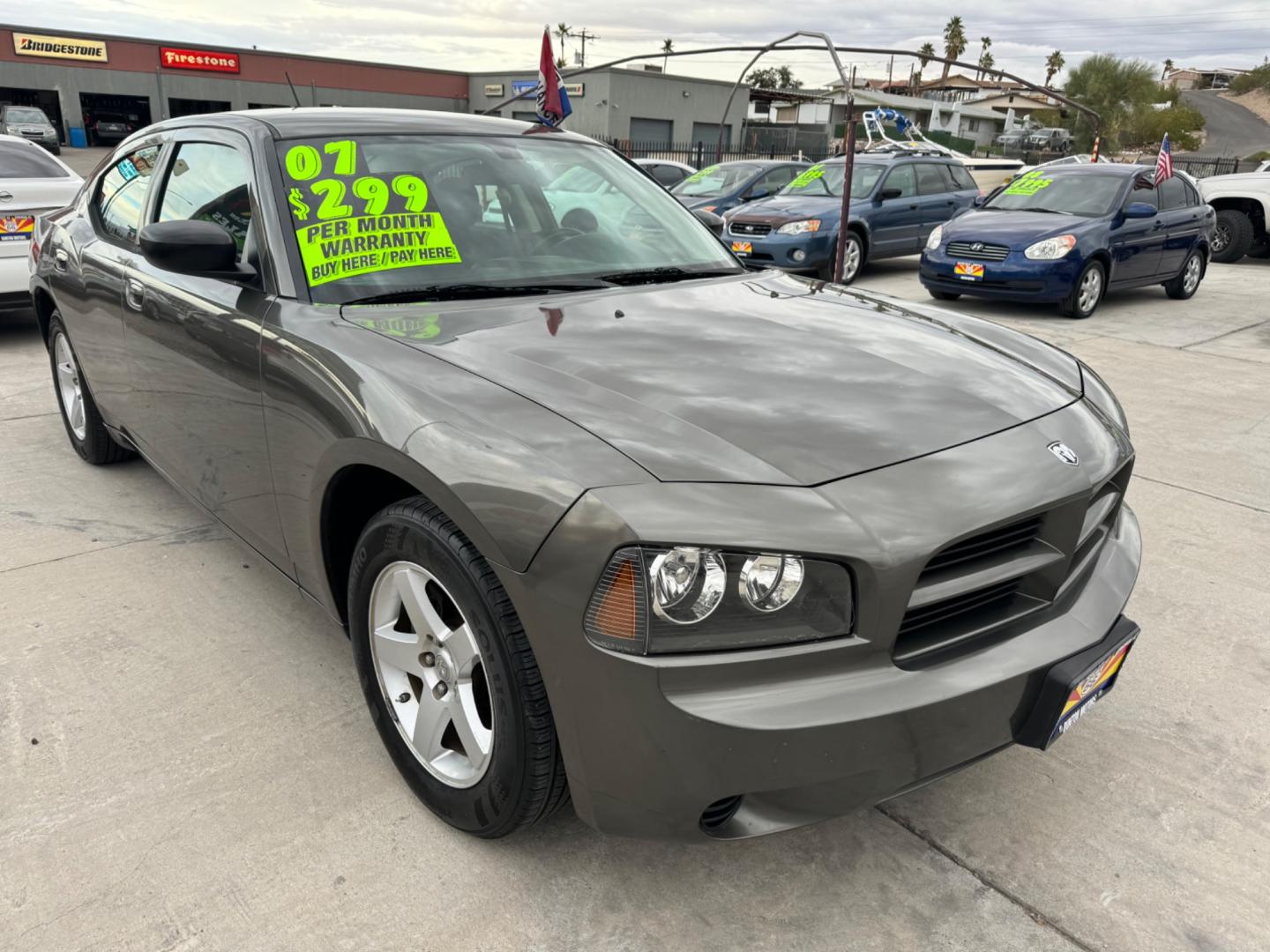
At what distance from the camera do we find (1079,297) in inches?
372

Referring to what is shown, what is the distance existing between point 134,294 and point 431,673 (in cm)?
209

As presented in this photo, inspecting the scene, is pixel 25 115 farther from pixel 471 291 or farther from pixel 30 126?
pixel 471 291

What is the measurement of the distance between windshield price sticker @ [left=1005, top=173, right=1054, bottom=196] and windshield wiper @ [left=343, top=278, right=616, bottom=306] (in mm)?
9060

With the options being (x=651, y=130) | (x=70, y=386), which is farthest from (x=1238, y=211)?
(x=651, y=130)

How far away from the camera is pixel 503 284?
2750mm

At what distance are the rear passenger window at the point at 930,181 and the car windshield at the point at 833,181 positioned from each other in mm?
761

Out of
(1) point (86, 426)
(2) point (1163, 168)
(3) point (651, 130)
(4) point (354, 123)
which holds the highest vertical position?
(3) point (651, 130)

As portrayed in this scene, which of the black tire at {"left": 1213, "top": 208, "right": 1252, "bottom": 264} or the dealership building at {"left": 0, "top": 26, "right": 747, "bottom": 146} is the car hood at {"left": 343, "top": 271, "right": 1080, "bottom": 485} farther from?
the dealership building at {"left": 0, "top": 26, "right": 747, "bottom": 146}

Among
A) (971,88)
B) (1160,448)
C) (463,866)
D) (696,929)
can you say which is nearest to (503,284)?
(463,866)

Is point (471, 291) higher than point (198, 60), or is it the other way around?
point (198, 60)

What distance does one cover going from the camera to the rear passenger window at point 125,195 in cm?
365

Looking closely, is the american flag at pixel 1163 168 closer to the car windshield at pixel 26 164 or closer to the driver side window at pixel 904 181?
the driver side window at pixel 904 181

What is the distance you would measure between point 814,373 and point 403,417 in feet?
3.18

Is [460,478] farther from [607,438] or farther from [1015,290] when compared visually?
[1015,290]
